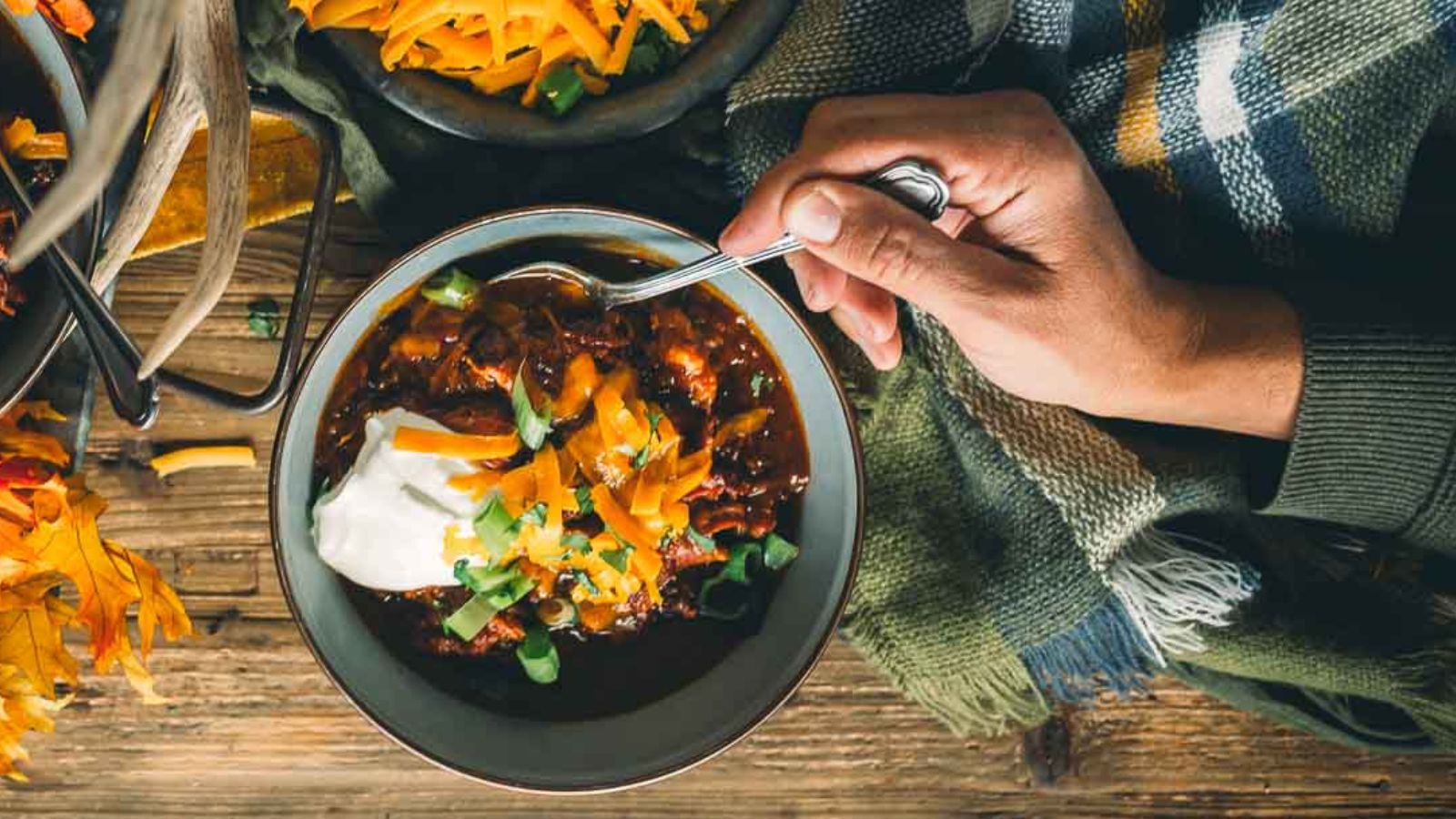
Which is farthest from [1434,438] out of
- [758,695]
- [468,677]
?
[468,677]

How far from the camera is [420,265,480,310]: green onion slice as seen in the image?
3.99ft

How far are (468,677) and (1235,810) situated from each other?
0.87m

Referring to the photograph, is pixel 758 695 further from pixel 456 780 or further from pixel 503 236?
pixel 503 236

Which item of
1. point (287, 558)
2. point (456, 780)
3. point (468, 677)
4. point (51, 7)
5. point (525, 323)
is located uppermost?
point (51, 7)

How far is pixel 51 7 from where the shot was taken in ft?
3.40

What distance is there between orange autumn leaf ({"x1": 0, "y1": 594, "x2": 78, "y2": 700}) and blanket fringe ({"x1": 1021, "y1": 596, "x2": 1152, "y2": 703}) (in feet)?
3.03

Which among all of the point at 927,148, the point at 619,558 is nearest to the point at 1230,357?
the point at 927,148

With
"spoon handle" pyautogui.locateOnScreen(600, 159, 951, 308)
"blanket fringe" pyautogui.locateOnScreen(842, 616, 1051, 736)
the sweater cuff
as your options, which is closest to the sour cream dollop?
"spoon handle" pyautogui.locateOnScreen(600, 159, 951, 308)

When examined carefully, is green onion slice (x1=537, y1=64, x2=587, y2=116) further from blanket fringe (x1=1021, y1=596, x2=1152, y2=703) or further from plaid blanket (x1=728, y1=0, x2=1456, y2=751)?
blanket fringe (x1=1021, y1=596, x2=1152, y2=703)

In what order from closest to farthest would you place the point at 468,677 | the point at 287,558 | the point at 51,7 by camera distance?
the point at 51,7 < the point at 287,558 < the point at 468,677

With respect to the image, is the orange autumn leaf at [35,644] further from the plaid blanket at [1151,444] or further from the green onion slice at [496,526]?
the plaid blanket at [1151,444]

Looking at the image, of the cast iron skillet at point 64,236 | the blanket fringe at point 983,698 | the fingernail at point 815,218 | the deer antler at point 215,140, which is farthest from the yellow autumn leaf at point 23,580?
the blanket fringe at point 983,698

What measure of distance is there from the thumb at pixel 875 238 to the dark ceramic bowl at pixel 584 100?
0.16 m

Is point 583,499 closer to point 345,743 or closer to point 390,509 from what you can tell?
point 390,509
